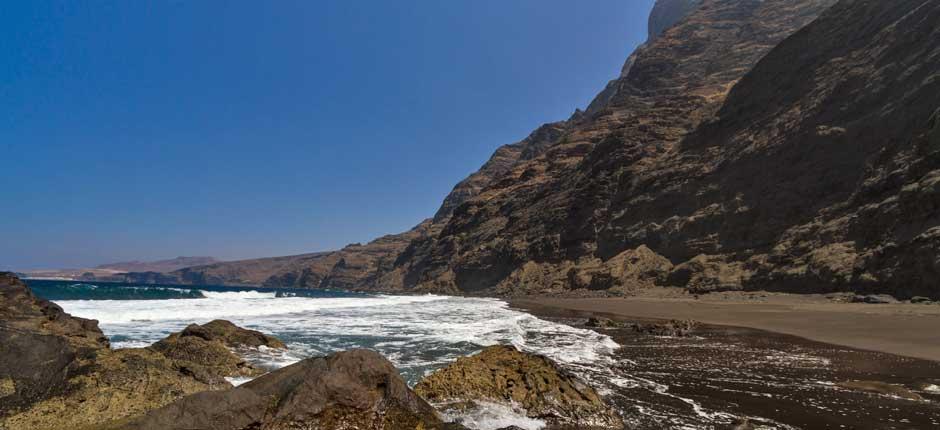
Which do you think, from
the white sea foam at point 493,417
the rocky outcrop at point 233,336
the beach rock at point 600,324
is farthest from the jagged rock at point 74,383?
the beach rock at point 600,324

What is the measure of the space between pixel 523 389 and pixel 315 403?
357 centimetres

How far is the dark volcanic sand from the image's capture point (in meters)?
6.61

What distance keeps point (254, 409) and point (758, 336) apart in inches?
666

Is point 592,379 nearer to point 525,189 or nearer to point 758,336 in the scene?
point 758,336

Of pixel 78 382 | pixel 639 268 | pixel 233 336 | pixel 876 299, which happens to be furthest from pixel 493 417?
pixel 639 268

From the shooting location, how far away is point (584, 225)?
63.4m

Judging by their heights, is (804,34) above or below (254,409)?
above

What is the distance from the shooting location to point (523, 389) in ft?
24.9

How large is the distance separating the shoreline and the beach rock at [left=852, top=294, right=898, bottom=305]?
626 mm

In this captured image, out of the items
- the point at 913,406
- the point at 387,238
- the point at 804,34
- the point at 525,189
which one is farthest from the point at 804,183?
the point at 387,238

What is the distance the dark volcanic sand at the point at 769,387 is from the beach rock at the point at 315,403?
11.5 feet

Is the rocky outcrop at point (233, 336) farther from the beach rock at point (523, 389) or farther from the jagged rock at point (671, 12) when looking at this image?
the jagged rock at point (671, 12)

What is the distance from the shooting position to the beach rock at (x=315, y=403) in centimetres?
498

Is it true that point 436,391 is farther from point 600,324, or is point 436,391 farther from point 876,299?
point 876,299
